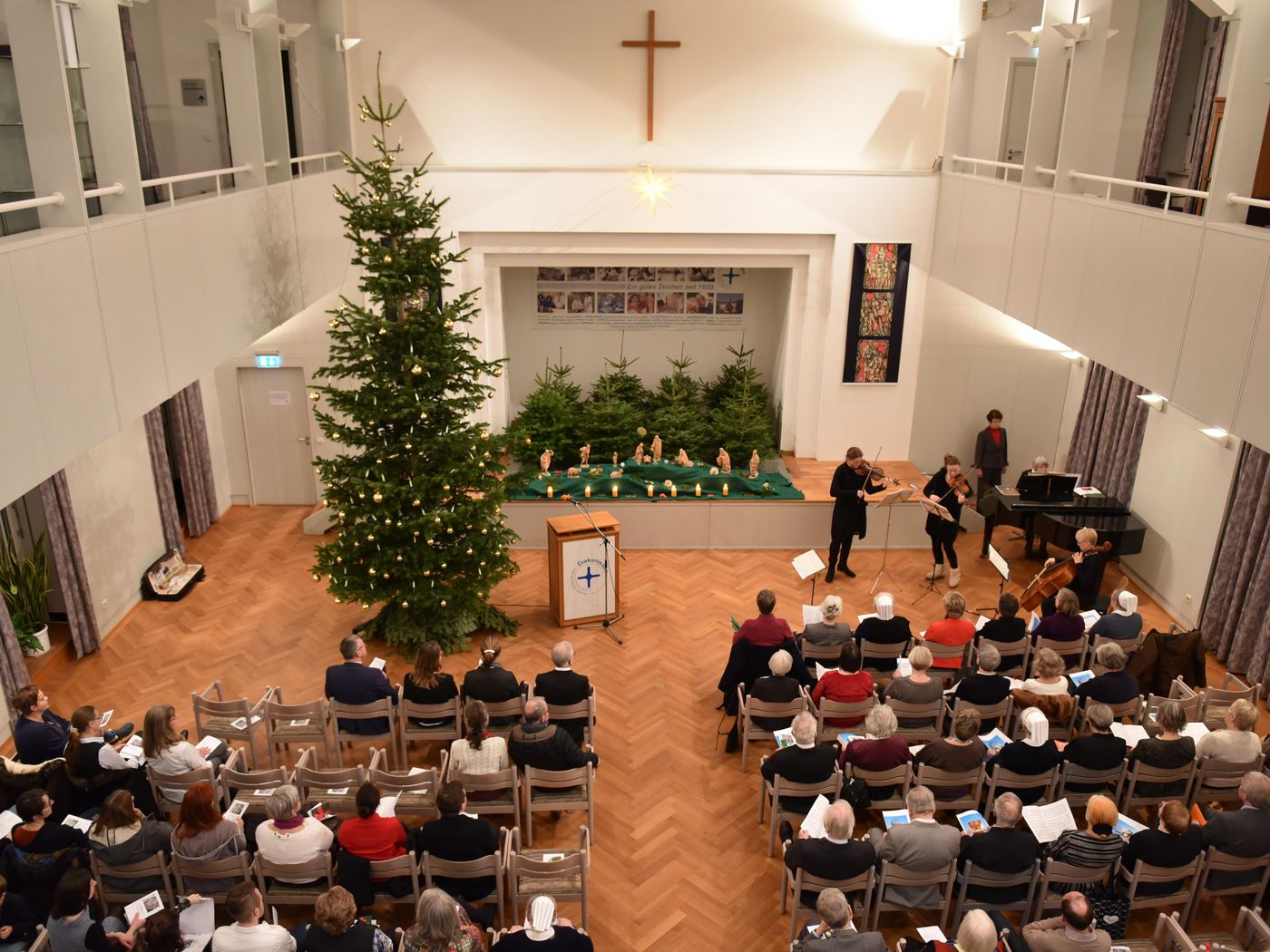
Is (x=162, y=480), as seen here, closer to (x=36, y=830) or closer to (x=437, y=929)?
(x=36, y=830)

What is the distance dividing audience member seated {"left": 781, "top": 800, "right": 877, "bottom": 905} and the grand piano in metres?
6.13

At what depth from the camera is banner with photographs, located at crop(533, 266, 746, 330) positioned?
46.2 ft

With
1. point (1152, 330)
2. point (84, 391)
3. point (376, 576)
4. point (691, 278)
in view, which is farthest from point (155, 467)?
point (1152, 330)

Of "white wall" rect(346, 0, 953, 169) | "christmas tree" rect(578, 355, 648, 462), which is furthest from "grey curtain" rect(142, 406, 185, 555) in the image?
"christmas tree" rect(578, 355, 648, 462)

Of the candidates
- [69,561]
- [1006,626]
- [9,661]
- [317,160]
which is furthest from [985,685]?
[317,160]

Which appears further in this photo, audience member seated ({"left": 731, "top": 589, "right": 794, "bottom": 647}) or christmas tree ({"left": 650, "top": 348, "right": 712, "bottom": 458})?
christmas tree ({"left": 650, "top": 348, "right": 712, "bottom": 458})

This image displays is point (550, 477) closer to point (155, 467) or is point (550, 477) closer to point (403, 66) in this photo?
point (155, 467)

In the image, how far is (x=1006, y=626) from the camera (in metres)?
7.83

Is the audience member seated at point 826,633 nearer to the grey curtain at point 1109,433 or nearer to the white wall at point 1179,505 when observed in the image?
the white wall at point 1179,505

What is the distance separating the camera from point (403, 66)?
39.3ft

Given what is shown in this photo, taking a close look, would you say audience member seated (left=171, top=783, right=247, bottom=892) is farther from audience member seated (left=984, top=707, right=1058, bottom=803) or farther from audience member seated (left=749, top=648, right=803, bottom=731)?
audience member seated (left=984, top=707, right=1058, bottom=803)

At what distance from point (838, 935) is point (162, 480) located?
361 inches

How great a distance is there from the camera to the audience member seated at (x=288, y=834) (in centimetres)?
541

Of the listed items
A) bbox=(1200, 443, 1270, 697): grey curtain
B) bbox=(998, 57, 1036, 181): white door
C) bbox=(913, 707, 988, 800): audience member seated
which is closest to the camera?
bbox=(913, 707, 988, 800): audience member seated
